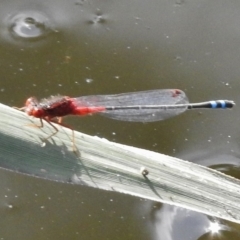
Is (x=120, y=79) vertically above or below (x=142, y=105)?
above

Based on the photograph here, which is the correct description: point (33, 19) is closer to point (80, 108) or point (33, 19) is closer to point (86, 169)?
point (80, 108)

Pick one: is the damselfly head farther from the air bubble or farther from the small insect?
the air bubble

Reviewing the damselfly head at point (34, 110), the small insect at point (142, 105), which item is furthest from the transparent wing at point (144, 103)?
the damselfly head at point (34, 110)

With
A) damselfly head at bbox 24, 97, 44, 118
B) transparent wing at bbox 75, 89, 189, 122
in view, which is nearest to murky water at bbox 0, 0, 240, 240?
transparent wing at bbox 75, 89, 189, 122

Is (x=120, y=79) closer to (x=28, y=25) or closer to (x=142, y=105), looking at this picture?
(x=142, y=105)

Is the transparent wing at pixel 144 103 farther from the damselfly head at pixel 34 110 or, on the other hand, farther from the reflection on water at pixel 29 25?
the reflection on water at pixel 29 25

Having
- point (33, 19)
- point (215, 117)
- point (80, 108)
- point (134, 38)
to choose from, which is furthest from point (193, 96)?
point (33, 19)

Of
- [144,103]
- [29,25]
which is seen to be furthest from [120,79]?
[29,25]

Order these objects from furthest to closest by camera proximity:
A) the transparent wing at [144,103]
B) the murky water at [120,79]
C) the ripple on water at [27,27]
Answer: the ripple on water at [27,27]
the transparent wing at [144,103]
the murky water at [120,79]

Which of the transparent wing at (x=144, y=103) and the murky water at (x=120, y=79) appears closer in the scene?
the murky water at (x=120, y=79)
